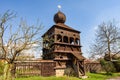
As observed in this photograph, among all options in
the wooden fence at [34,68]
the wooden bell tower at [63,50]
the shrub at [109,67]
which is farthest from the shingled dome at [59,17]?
the shrub at [109,67]

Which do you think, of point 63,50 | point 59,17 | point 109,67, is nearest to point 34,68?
point 63,50

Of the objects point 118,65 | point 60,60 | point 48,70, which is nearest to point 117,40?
point 118,65

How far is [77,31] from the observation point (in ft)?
86.2

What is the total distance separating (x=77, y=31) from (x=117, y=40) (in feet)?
30.7

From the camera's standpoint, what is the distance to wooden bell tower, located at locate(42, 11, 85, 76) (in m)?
21.8

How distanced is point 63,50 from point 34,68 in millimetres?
6267

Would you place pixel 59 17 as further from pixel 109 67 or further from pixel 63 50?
pixel 109 67

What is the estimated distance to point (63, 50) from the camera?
23.2 m

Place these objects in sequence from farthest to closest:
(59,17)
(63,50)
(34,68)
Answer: (59,17) < (63,50) < (34,68)

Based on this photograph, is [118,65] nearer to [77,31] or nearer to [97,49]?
[97,49]

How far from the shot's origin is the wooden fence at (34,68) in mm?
17891

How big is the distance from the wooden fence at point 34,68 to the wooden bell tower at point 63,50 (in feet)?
4.28

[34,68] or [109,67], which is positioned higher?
[34,68]

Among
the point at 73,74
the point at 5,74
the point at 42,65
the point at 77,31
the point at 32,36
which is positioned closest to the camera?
the point at 5,74
